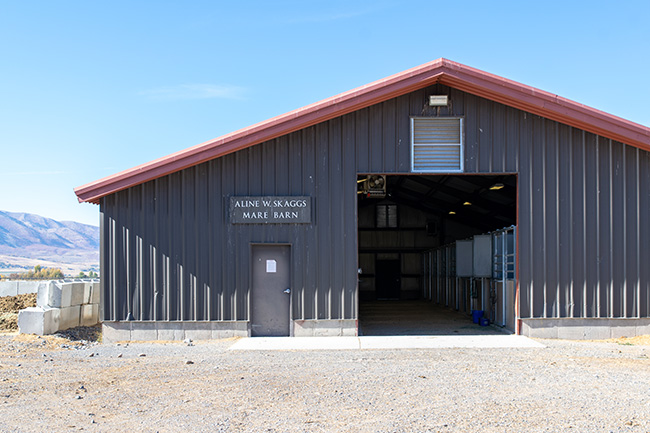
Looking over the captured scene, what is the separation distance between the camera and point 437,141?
14.0 meters

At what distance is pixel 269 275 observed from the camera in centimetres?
1402

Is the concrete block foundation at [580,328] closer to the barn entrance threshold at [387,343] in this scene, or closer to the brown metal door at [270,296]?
the barn entrance threshold at [387,343]

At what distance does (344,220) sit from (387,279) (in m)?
18.5

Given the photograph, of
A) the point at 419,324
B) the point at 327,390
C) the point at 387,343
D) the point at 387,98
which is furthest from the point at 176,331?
the point at 387,98

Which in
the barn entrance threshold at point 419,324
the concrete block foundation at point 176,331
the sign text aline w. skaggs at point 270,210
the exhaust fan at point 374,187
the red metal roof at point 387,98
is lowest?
the barn entrance threshold at point 419,324

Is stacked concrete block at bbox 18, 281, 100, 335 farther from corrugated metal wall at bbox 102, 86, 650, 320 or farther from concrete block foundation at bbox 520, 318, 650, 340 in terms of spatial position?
concrete block foundation at bbox 520, 318, 650, 340

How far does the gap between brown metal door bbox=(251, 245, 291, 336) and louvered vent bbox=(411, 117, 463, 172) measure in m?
3.59

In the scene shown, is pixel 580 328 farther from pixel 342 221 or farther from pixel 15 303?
pixel 15 303

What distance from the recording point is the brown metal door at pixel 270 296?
553 inches

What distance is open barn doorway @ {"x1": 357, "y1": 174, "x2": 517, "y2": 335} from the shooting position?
16.7m

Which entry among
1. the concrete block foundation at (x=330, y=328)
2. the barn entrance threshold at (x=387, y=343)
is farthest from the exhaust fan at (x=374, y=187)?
the concrete block foundation at (x=330, y=328)

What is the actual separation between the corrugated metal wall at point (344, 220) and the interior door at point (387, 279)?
18.1m

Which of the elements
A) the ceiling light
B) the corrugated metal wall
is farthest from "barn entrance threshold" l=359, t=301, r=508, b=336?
the ceiling light

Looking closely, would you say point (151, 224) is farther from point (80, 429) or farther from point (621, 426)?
point (621, 426)
